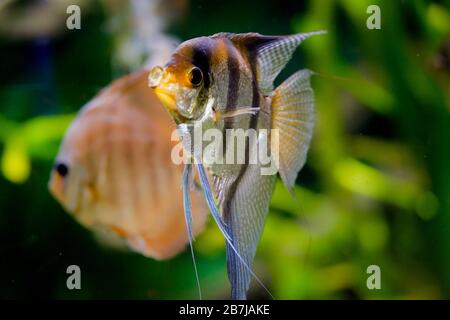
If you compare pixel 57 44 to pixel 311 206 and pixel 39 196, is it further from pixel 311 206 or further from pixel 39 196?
pixel 311 206

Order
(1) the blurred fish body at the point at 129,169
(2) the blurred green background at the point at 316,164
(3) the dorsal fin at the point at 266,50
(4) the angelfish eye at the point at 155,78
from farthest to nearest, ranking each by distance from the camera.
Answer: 1. (2) the blurred green background at the point at 316,164
2. (1) the blurred fish body at the point at 129,169
3. (3) the dorsal fin at the point at 266,50
4. (4) the angelfish eye at the point at 155,78

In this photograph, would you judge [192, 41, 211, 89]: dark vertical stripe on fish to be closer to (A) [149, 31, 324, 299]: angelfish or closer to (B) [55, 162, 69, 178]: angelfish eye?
(A) [149, 31, 324, 299]: angelfish

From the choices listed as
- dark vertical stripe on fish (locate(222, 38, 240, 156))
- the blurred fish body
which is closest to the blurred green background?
the blurred fish body

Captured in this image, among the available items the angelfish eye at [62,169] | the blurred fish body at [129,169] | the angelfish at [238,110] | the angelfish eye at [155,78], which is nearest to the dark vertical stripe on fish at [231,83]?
the angelfish at [238,110]

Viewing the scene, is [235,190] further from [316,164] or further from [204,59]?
[316,164]

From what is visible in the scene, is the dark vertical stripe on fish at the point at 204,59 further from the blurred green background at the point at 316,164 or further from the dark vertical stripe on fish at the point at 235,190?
the blurred green background at the point at 316,164
